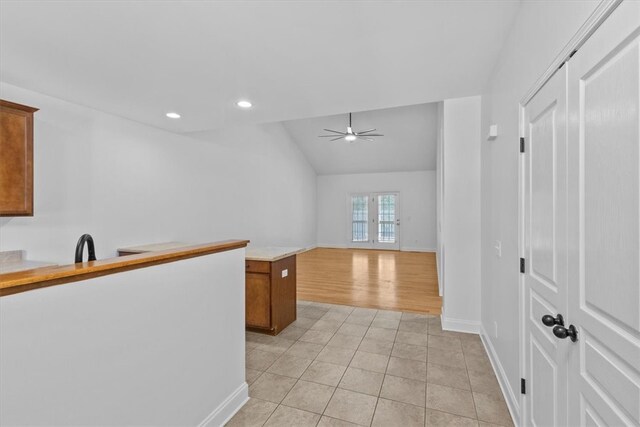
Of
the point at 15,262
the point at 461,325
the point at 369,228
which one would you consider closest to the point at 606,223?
the point at 461,325

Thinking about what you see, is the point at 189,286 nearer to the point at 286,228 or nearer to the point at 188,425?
the point at 188,425

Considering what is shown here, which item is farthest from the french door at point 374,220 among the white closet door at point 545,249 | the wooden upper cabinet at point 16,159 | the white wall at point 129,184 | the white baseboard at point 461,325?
the wooden upper cabinet at point 16,159

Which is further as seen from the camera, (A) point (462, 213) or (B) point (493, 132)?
(A) point (462, 213)

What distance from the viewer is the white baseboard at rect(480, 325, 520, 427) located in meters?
1.82

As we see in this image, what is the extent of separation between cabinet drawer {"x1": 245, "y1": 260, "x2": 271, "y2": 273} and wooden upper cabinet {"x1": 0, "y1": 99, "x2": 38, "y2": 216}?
77.5 inches

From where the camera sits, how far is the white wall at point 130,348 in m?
0.95

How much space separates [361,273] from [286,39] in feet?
16.6

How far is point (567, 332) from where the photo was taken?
1141mm

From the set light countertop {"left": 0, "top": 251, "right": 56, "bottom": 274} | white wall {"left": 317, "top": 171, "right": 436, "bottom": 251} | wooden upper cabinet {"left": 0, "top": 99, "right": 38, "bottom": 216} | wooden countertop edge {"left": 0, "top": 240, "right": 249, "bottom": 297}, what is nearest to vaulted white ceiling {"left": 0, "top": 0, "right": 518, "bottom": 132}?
wooden upper cabinet {"left": 0, "top": 99, "right": 38, "bottom": 216}

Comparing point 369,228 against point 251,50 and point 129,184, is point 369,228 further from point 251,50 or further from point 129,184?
point 251,50

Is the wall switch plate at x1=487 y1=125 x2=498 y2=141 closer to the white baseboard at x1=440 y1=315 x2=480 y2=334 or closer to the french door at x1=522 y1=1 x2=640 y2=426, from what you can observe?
the french door at x1=522 y1=1 x2=640 y2=426

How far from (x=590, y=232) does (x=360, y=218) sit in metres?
9.20

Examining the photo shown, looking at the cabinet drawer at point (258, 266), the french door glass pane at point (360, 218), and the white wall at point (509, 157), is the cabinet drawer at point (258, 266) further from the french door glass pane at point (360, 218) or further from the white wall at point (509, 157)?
the french door glass pane at point (360, 218)

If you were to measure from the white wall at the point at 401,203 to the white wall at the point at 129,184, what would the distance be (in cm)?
377
